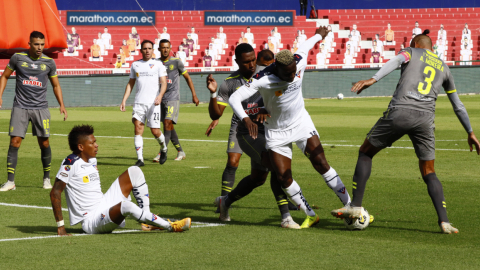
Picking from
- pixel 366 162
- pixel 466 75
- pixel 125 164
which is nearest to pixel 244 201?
pixel 366 162

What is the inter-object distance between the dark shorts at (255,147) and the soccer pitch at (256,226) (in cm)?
62

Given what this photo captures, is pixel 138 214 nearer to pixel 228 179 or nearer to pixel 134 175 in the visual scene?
pixel 134 175

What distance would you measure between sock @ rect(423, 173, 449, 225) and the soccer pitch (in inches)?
6.7

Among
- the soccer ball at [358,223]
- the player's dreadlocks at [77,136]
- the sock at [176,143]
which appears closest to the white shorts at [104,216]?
the player's dreadlocks at [77,136]

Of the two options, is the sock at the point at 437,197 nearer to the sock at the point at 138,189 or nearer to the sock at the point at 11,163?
the sock at the point at 138,189

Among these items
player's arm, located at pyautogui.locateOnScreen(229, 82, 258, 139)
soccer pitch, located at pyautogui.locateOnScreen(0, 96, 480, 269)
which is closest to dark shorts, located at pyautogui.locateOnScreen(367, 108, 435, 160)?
soccer pitch, located at pyautogui.locateOnScreen(0, 96, 480, 269)

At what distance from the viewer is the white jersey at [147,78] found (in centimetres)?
1269

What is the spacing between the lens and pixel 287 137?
665 centimetres

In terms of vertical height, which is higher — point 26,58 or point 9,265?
point 26,58

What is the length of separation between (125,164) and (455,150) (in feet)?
22.3

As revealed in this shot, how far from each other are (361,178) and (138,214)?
7.40ft

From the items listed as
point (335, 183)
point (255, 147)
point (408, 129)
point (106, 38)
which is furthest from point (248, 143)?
point (106, 38)

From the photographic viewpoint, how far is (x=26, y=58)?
31.3ft

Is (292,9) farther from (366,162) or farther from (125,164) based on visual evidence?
(366,162)
